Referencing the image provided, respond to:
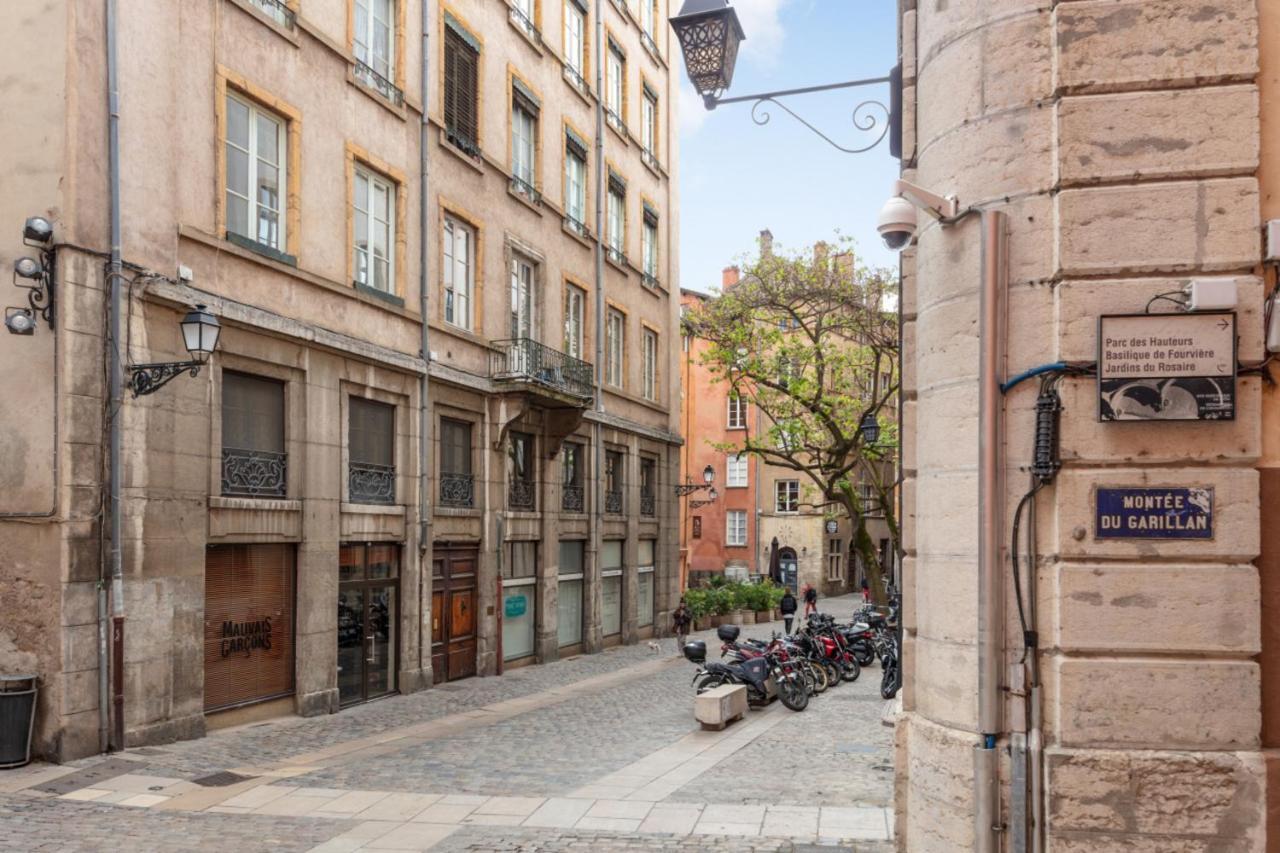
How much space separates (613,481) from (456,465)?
340 inches

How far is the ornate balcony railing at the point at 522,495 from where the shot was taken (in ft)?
77.0

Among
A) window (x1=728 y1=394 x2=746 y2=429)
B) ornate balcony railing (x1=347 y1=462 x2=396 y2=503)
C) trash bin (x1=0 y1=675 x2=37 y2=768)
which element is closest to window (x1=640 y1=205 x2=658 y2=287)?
ornate balcony railing (x1=347 y1=462 x2=396 y2=503)

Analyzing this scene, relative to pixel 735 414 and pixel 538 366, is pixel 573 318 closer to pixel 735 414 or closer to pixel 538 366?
pixel 538 366

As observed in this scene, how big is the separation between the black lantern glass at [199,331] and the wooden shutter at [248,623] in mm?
3102

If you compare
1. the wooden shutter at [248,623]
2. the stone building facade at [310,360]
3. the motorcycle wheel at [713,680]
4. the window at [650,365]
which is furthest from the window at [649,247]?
the wooden shutter at [248,623]

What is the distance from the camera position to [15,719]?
469 inches

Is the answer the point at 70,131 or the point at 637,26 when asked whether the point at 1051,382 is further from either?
the point at 637,26

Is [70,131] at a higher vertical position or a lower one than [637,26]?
lower

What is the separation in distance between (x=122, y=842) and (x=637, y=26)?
27235 mm

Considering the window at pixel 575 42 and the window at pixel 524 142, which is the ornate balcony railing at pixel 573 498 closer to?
the window at pixel 524 142

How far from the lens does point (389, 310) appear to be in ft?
61.3

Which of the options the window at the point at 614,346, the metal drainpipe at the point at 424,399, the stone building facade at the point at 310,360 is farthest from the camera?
the window at the point at 614,346

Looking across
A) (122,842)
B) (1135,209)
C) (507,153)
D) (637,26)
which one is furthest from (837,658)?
(637,26)

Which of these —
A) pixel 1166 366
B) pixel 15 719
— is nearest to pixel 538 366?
pixel 15 719
